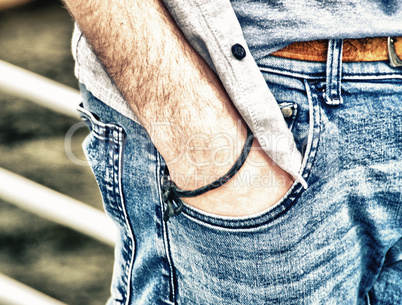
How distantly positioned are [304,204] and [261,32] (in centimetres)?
34

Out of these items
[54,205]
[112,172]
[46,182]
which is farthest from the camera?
[46,182]

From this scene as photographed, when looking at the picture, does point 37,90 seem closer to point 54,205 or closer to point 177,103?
point 54,205

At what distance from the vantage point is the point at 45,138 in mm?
3207

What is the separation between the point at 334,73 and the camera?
0.88 metres

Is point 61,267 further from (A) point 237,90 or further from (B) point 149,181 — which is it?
(A) point 237,90

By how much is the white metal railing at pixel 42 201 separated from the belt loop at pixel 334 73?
5.63ft

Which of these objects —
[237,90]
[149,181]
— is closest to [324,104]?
[237,90]

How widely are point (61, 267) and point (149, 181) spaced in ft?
5.96

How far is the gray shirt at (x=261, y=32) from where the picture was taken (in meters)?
0.84

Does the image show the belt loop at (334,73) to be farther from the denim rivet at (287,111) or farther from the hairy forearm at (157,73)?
the hairy forearm at (157,73)

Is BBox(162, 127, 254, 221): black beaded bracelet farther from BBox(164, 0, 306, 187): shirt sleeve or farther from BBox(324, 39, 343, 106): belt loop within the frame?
BBox(324, 39, 343, 106): belt loop

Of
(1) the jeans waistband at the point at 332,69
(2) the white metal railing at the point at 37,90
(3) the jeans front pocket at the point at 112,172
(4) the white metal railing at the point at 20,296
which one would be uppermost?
(1) the jeans waistband at the point at 332,69

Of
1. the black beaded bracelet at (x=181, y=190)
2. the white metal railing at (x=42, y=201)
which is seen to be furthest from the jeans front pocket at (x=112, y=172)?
the white metal railing at (x=42, y=201)

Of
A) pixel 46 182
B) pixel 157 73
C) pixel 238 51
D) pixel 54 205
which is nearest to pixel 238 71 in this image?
pixel 238 51
